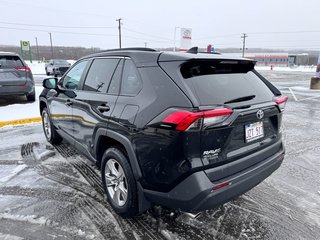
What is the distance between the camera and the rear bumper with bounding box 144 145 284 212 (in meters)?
2.00

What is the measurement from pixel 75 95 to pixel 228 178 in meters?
2.42

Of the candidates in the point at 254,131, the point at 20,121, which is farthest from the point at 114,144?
the point at 20,121

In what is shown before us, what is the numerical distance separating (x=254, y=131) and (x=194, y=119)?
0.80m

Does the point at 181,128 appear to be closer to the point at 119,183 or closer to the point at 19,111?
the point at 119,183

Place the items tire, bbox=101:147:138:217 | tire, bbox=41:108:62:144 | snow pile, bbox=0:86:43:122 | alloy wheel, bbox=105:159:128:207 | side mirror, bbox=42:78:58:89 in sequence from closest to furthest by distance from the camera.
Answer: tire, bbox=101:147:138:217 → alloy wheel, bbox=105:159:128:207 → side mirror, bbox=42:78:58:89 → tire, bbox=41:108:62:144 → snow pile, bbox=0:86:43:122

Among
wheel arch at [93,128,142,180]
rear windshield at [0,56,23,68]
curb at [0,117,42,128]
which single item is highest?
rear windshield at [0,56,23,68]

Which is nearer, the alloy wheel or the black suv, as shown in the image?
the black suv

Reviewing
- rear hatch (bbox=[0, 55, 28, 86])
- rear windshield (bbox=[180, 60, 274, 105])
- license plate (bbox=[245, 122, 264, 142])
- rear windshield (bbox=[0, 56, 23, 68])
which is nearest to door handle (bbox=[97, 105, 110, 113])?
rear windshield (bbox=[180, 60, 274, 105])

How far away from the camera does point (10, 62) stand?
810 cm

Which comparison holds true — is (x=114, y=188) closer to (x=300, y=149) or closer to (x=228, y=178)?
(x=228, y=178)

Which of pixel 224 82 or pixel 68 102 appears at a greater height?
pixel 224 82

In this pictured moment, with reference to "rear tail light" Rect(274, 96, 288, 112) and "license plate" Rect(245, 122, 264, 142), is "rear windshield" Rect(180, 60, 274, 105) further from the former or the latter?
"license plate" Rect(245, 122, 264, 142)

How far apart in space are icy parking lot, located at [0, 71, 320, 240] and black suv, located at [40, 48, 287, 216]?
0.29 meters

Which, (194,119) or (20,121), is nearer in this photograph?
(194,119)
